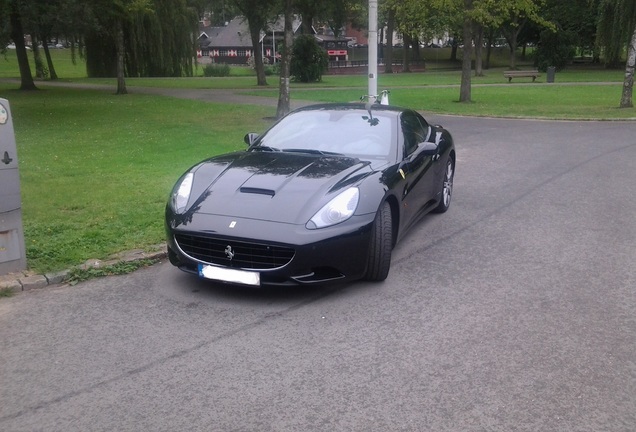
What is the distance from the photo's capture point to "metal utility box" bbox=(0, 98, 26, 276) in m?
5.44

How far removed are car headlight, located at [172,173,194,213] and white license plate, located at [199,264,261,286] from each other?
2.00 ft

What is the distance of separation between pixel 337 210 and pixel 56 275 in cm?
251

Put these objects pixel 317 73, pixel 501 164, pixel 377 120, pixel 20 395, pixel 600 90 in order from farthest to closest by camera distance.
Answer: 1. pixel 317 73
2. pixel 600 90
3. pixel 501 164
4. pixel 377 120
5. pixel 20 395

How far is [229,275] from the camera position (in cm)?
512

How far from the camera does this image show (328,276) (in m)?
5.21

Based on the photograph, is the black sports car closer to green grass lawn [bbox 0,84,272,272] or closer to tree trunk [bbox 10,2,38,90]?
green grass lawn [bbox 0,84,272,272]

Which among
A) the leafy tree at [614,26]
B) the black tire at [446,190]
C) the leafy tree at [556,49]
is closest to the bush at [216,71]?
the leafy tree at [556,49]

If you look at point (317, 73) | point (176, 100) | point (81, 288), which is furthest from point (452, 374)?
point (317, 73)

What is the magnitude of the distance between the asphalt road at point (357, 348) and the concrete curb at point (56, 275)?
125 millimetres

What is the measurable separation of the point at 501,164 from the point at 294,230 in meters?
7.58

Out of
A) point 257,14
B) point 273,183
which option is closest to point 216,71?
point 257,14

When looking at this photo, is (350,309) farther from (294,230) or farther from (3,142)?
(3,142)

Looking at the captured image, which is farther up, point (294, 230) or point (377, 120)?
point (377, 120)

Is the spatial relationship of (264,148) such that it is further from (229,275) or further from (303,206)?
(229,275)
